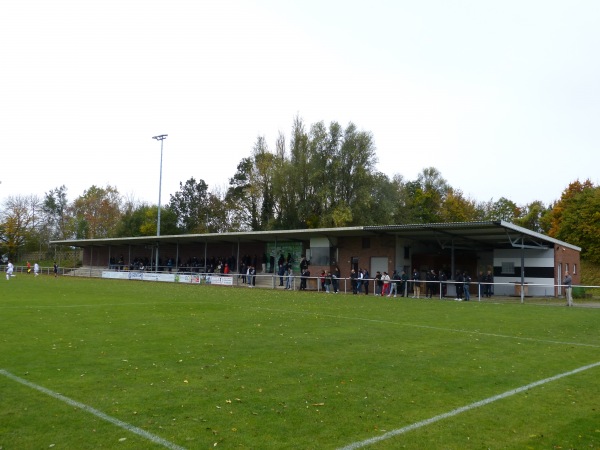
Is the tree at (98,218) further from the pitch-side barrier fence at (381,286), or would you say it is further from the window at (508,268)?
the window at (508,268)

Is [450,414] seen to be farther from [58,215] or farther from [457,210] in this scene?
[58,215]

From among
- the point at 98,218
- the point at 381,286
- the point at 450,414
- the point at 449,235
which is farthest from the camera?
the point at 98,218

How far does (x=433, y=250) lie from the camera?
120 feet

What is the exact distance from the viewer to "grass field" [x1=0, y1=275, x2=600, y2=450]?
5480 millimetres

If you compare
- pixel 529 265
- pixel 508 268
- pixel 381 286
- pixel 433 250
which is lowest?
pixel 381 286

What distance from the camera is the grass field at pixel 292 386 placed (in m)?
5.48

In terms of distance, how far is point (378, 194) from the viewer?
5247 cm

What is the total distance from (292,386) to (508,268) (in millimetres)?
30095

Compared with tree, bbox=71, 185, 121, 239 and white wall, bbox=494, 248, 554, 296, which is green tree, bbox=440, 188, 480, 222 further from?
tree, bbox=71, 185, 121, 239

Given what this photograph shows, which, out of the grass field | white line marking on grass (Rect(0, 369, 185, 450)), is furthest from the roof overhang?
white line marking on grass (Rect(0, 369, 185, 450))

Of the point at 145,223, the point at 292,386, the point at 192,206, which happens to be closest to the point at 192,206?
the point at 192,206

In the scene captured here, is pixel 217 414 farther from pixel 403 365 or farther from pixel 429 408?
pixel 403 365

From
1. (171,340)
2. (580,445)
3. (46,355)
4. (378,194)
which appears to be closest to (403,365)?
(580,445)

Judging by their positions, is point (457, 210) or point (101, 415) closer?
point (101, 415)
